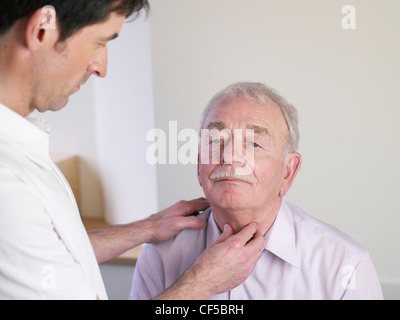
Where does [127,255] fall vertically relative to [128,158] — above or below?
below

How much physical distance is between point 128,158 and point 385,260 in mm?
1284

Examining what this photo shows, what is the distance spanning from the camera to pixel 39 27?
3.93ft

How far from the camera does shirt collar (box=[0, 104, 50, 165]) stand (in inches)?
48.0

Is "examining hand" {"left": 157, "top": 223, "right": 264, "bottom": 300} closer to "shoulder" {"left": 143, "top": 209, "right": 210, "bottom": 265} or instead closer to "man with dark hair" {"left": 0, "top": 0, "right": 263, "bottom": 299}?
"man with dark hair" {"left": 0, "top": 0, "right": 263, "bottom": 299}

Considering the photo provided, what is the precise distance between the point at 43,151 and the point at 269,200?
0.64 m

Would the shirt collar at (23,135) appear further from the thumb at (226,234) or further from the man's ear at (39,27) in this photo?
the thumb at (226,234)

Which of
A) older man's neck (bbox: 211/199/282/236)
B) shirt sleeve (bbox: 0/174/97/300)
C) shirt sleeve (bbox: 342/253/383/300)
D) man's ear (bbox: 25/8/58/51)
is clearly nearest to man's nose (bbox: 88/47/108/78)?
man's ear (bbox: 25/8/58/51)

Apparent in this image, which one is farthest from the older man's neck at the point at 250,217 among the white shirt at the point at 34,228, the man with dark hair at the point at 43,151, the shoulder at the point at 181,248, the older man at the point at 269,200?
the white shirt at the point at 34,228

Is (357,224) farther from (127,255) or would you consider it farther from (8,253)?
(8,253)

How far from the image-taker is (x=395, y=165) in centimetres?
244

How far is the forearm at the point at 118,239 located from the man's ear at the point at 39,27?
0.69 metres

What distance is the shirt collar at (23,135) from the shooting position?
1.22m

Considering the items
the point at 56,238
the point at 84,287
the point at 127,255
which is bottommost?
the point at 127,255

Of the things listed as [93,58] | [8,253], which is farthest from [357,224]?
[8,253]
